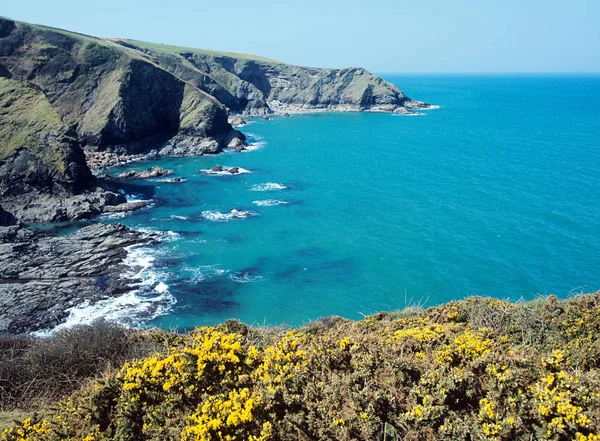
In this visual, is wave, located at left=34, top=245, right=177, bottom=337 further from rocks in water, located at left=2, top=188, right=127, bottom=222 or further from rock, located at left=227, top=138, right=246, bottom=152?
rock, located at left=227, top=138, right=246, bottom=152

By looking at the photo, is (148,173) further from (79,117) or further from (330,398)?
(330,398)

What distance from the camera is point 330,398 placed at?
912 centimetres

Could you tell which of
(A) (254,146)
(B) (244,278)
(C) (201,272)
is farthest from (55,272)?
(A) (254,146)

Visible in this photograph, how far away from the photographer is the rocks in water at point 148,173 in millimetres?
83938

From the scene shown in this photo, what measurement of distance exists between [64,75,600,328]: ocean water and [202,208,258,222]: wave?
0.58 feet

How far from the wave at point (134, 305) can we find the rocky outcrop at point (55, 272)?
86cm

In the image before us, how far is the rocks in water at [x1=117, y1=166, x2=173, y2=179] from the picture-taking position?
83.9 metres

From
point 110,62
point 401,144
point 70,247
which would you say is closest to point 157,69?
point 110,62

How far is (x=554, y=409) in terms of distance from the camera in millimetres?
8156

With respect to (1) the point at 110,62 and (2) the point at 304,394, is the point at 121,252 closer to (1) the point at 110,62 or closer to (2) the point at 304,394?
(2) the point at 304,394

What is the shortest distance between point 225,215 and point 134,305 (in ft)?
88.4

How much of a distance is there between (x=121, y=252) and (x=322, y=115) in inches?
5563

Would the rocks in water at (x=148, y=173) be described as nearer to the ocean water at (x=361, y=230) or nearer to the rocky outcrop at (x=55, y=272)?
the ocean water at (x=361, y=230)

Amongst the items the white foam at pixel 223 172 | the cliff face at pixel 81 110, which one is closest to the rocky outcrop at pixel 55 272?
the cliff face at pixel 81 110
